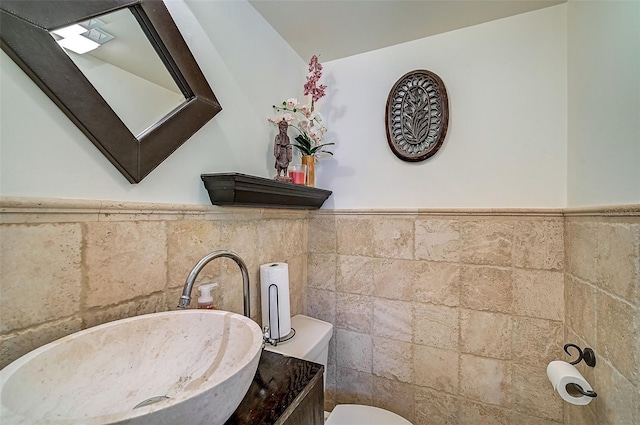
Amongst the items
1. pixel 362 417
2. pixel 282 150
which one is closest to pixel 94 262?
pixel 282 150

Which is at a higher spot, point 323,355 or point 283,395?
point 283,395

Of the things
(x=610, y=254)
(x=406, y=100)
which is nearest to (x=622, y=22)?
(x=610, y=254)

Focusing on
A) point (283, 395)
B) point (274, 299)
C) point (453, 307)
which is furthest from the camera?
point (453, 307)

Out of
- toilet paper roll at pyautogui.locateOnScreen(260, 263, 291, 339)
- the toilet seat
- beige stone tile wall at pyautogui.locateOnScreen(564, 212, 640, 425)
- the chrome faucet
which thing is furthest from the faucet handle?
beige stone tile wall at pyautogui.locateOnScreen(564, 212, 640, 425)

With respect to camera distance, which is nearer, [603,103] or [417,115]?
[603,103]

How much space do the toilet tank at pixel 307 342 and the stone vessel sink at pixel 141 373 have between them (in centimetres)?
42

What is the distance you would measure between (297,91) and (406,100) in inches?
24.6

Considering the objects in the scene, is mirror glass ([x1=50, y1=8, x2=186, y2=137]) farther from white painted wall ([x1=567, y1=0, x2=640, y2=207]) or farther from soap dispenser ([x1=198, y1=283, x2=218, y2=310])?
white painted wall ([x1=567, y1=0, x2=640, y2=207])

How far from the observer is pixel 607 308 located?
0.79 metres

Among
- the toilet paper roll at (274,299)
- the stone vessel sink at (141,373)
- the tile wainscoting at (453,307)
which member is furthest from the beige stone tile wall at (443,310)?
the stone vessel sink at (141,373)

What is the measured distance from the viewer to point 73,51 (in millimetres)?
635

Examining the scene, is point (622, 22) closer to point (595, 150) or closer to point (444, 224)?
point (595, 150)

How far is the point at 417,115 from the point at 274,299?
116 cm

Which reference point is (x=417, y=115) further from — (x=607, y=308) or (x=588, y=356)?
(x=588, y=356)
